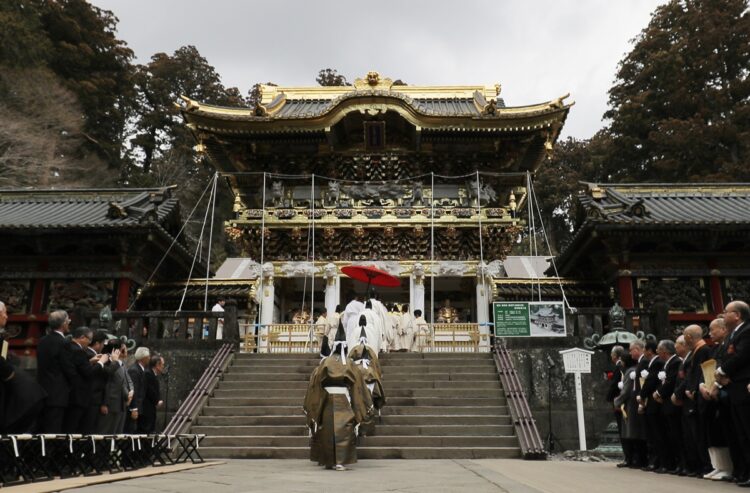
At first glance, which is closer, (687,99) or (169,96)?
(687,99)

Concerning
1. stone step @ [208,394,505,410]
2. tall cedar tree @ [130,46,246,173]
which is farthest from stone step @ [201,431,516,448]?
tall cedar tree @ [130,46,246,173]

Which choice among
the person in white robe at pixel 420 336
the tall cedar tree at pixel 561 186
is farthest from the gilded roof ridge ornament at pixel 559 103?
the tall cedar tree at pixel 561 186

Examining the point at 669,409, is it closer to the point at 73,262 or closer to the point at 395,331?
the point at 395,331

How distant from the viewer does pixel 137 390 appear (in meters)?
8.58

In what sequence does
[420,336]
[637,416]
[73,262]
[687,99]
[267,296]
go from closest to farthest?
[637,416] → [420,336] → [73,262] → [267,296] → [687,99]

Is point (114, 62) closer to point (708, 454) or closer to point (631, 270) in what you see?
point (631, 270)

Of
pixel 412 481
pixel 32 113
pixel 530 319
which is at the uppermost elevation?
pixel 32 113

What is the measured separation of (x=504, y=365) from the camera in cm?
1227

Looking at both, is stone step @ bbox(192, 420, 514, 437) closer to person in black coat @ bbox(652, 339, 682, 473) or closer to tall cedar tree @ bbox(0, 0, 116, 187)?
person in black coat @ bbox(652, 339, 682, 473)

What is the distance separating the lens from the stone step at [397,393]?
11.5 m

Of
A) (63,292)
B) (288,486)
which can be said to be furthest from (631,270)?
(63,292)

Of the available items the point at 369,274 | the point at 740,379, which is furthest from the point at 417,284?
the point at 740,379

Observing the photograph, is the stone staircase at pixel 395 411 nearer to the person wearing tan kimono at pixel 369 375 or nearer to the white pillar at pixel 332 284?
the person wearing tan kimono at pixel 369 375

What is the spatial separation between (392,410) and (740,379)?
21.3 feet
